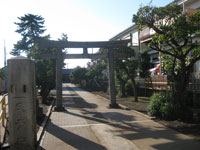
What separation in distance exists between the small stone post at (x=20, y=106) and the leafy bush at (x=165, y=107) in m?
5.80

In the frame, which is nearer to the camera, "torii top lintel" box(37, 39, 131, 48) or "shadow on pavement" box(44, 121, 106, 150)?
"shadow on pavement" box(44, 121, 106, 150)

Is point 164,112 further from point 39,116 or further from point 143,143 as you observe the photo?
point 39,116

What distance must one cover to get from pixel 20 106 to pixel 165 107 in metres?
6.12

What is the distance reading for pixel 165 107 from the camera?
8617 mm

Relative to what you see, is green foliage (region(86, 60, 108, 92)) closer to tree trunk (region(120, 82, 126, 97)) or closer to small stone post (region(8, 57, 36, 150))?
tree trunk (region(120, 82, 126, 97))

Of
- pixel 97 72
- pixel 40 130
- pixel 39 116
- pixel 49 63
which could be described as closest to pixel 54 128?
pixel 40 130

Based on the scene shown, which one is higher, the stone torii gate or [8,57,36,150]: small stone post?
the stone torii gate

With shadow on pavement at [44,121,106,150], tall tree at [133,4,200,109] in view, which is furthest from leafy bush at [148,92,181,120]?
shadow on pavement at [44,121,106,150]

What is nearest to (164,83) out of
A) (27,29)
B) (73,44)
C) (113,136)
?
(73,44)

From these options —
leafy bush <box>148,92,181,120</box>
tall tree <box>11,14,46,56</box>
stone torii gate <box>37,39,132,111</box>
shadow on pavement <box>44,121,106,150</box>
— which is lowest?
shadow on pavement <box>44,121,106,150</box>

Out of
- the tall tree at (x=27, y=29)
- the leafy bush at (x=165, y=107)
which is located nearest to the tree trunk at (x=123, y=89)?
the leafy bush at (x=165, y=107)

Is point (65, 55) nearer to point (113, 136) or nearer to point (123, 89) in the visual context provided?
point (113, 136)

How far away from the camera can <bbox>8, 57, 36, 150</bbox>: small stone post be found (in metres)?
5.25

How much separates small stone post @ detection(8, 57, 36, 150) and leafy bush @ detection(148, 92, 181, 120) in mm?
5803
